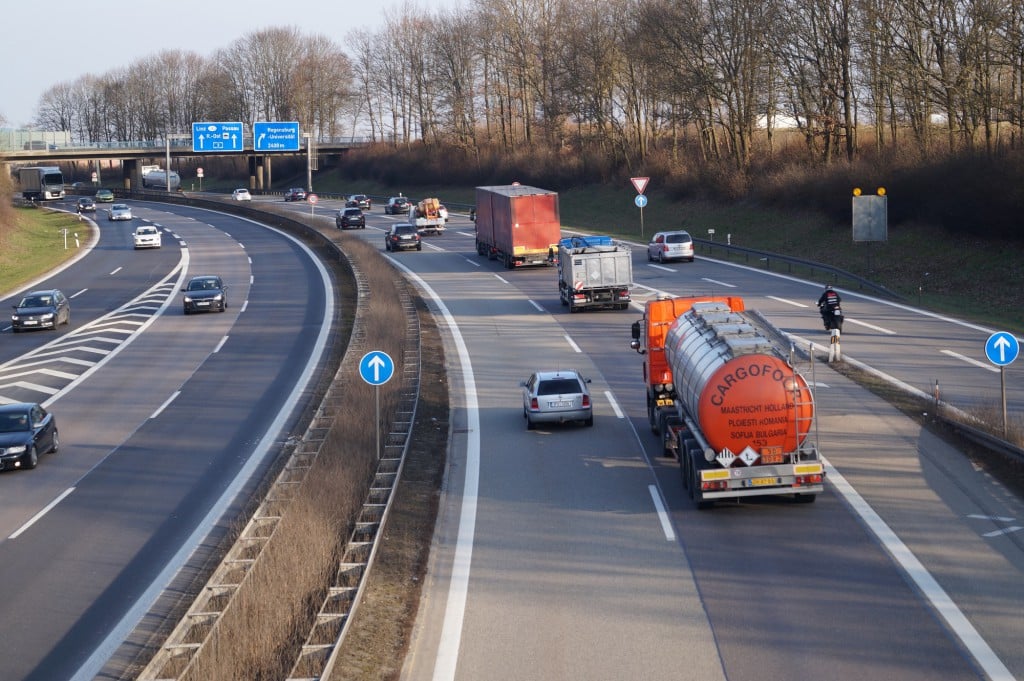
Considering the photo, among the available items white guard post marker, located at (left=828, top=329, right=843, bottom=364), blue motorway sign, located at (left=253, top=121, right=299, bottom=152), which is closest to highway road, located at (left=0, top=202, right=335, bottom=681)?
white guard post marker, located at (left=828, top=329, right=843, bottom=364)

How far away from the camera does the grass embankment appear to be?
60547mm

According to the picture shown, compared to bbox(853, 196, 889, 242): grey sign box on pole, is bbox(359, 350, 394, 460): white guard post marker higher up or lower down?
lower down

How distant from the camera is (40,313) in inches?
1625

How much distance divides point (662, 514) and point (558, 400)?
5.94m

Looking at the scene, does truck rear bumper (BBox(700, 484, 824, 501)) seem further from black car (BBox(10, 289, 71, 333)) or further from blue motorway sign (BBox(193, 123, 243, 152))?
blue motorway sign (BBox(193, 123, 243, 152))

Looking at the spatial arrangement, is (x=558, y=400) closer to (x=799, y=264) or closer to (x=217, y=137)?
(x=799, y=264)

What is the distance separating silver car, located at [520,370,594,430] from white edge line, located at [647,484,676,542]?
4165 mm

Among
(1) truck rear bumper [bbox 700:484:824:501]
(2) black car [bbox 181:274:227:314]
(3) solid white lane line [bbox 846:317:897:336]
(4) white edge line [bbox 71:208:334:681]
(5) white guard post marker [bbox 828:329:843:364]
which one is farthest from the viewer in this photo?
(2) black car [bbox 181:274:227:314]

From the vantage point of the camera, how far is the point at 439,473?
67.6 feet

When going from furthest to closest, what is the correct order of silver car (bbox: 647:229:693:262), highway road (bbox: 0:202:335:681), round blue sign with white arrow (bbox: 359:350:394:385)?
silver car (bbox: 647:229:693:262) → round blue sign with white arrow (bbox: 359:350:394:385) → highway road (bbox: 0:202:335:681)

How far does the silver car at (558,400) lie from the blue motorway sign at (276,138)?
7420 cm

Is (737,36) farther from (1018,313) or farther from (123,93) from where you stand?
(123,93)

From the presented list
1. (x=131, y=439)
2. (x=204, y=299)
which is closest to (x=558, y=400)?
(x=131, y=439)

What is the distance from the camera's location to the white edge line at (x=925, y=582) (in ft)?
38.3
